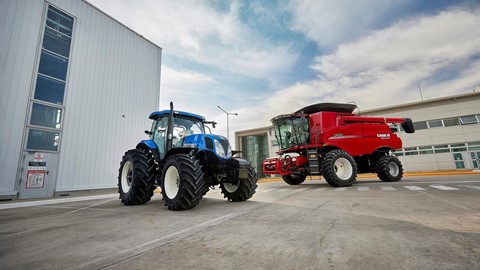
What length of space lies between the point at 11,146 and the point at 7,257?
32.6ft

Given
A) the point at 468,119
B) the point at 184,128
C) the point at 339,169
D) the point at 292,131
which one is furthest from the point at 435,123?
the point at 184,128

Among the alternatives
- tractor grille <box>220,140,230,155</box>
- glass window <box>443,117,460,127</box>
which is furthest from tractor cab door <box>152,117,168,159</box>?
glass window <box>443,117,460,127</box>

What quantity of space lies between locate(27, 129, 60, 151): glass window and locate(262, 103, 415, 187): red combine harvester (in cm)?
1044

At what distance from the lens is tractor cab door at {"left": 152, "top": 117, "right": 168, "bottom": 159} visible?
5.60m

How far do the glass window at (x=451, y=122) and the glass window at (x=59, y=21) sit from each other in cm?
3164

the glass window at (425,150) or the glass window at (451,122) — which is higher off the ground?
the glass window at (451,122)

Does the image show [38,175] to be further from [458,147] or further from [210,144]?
[458,147]

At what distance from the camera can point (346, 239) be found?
202 centimetres

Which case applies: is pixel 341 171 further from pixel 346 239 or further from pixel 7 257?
pixel 7 257

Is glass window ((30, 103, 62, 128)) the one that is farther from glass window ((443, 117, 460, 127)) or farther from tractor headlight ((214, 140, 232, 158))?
glass window ((443, 117, 460, 127))

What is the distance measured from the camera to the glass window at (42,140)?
360 inches

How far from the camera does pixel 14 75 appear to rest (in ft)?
28.9

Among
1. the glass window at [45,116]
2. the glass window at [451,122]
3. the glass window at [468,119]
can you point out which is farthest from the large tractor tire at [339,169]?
the glass window at [468,119]

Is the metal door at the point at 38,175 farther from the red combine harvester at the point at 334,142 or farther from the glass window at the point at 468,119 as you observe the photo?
the glass window at the point at 468,119
